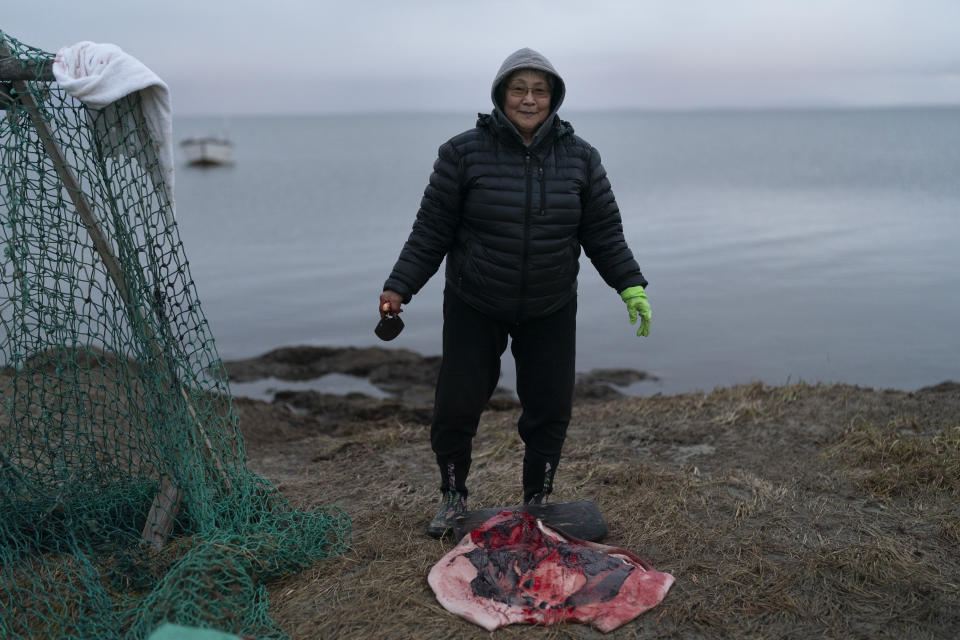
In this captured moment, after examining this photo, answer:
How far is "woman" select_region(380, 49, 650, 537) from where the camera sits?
12.1ft

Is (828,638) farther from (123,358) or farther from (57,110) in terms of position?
(57,110)

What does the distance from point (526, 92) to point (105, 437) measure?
8.72 feet

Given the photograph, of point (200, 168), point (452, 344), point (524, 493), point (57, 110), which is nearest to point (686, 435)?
point (524, 493)

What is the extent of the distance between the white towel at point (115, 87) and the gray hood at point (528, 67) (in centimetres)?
150

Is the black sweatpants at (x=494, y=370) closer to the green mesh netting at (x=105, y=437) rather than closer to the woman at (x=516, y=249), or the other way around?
the woman at (x=516, y=249)

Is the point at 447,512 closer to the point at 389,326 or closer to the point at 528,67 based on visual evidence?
the point at 389,326

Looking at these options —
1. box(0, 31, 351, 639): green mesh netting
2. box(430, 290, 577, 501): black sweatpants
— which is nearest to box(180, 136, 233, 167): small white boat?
box(0, 31, 351, 639): green mesh netting

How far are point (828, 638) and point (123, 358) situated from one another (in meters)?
3.36

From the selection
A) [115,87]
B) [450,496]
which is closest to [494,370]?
[450,496]

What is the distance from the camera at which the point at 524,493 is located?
4.41 m

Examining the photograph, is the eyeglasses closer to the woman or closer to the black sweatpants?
the woman

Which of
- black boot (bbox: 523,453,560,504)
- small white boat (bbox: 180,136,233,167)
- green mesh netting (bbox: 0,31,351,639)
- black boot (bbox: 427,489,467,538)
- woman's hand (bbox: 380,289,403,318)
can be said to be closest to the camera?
green mesh netting (bbox: 0,31,351,639)

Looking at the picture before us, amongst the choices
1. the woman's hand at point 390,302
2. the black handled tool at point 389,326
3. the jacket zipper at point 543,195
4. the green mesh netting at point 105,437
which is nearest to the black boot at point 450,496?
the green mesh netting at point 105,437

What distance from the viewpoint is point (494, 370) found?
13.2 ft
